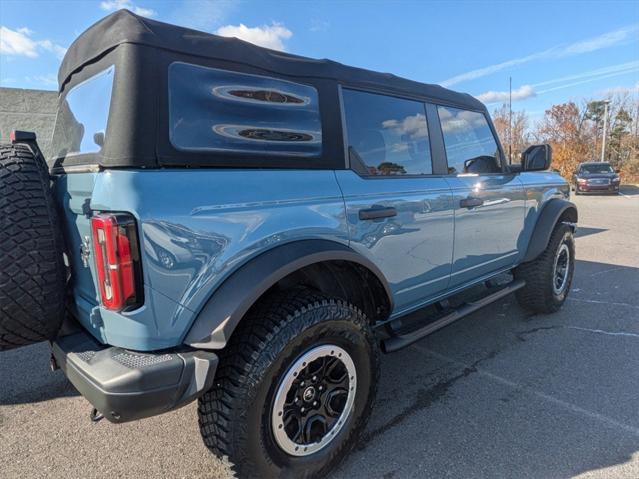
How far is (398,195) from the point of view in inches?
103

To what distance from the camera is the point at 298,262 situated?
1.96 meters

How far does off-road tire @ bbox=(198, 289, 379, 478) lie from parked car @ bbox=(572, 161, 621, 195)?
23.7 m

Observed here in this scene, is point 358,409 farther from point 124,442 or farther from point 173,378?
point 124,442

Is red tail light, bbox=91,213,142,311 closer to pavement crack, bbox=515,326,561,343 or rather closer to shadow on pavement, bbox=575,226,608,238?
pavement crack, bbox=515,326,561,343

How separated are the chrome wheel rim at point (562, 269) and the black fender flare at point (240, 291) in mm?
3616

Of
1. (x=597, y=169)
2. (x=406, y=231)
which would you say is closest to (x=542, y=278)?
(x=406, y=231)

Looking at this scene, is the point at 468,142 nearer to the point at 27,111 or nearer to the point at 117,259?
the point at 117,259

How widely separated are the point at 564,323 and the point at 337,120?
11.1 feet

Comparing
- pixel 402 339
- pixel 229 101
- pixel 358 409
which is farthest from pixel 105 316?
pixel 402 339

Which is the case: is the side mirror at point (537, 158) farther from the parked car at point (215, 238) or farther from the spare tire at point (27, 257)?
the spare tire at point (27, 257)

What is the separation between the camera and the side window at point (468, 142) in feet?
10.9

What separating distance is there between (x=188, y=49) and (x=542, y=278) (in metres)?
3.92

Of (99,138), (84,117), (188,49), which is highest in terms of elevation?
(188,49)

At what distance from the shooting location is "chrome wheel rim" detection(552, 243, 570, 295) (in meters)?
4.54
